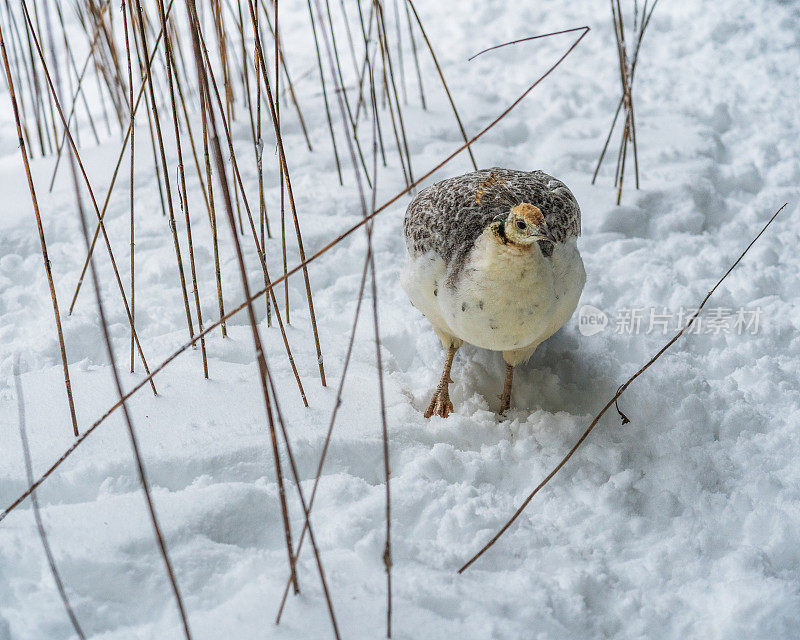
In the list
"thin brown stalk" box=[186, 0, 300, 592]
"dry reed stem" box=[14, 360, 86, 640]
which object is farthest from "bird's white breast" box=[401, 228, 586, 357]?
"dry reed stem" box=[14, 360, 86, 640]

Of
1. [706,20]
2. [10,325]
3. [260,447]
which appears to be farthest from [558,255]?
[706,20]

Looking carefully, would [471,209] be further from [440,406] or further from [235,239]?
[235,239]

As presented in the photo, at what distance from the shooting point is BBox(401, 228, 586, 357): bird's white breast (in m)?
1.47

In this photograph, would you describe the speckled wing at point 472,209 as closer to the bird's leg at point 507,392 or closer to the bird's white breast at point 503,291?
the bird's white breast at point 503,291

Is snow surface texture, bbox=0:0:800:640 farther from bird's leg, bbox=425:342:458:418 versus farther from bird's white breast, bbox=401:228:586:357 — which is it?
bird's white breast, bbox=401:228:586:357

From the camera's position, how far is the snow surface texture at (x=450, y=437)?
122 cm

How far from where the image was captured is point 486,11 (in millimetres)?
3537

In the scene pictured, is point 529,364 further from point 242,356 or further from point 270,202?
point 270,202

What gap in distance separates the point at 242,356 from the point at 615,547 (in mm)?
998

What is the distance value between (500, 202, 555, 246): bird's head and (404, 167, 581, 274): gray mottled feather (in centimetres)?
16

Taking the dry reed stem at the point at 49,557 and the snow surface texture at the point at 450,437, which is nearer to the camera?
the dry reed stem at the point at 49,557

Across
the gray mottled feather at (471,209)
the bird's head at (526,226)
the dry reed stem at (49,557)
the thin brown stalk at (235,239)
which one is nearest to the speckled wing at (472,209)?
the gray mottled feather at (471,209)

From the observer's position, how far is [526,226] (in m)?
1.40

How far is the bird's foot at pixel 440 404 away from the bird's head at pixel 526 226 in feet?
1.65
